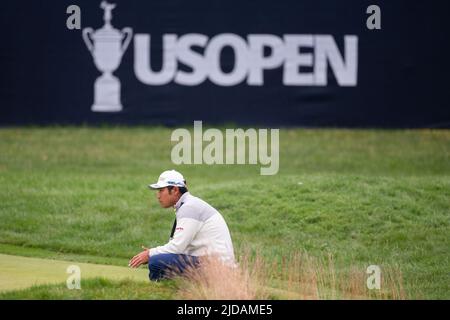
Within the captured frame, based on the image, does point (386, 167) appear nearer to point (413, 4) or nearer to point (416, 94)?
point (416, 94)

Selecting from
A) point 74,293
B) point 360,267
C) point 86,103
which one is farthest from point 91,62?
point 74,293

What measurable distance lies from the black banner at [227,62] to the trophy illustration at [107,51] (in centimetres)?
2

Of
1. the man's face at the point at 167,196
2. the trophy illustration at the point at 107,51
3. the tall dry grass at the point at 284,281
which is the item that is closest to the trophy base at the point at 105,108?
the trophy illustration at the point at 107,51

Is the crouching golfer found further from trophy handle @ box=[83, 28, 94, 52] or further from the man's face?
trophy handle @ box=[83, 28, 94, 52]

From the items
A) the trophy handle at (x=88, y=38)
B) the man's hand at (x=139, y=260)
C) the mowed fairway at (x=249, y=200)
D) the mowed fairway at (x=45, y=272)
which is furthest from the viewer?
the trophy handle at (x=88, y=38)

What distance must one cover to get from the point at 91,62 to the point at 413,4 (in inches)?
250

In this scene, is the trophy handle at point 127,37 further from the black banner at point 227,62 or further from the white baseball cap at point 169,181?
the white baseball cap at point 169,181

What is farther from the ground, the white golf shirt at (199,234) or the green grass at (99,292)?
the white golf shirt at (199,234)

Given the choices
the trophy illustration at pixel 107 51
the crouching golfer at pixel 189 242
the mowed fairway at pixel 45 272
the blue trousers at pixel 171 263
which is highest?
the trophy illustration at pixel 107 51

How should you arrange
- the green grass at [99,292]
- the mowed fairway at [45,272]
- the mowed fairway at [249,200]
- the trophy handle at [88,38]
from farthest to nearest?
1. the trophy handle at [88,38]
2. the mowed fairway at [249,200]
3. the mowed fairway at [45,272]
4. the green grass at [99,292]

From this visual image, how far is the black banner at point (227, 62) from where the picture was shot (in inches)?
830

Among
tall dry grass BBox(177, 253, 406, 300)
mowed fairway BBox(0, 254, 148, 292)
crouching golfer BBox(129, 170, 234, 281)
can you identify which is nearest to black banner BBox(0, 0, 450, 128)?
tall dry grass BBox(177, 253, 406, 300)

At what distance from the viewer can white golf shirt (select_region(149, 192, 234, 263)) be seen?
1129 centimetres

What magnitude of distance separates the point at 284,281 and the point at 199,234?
1776mm
